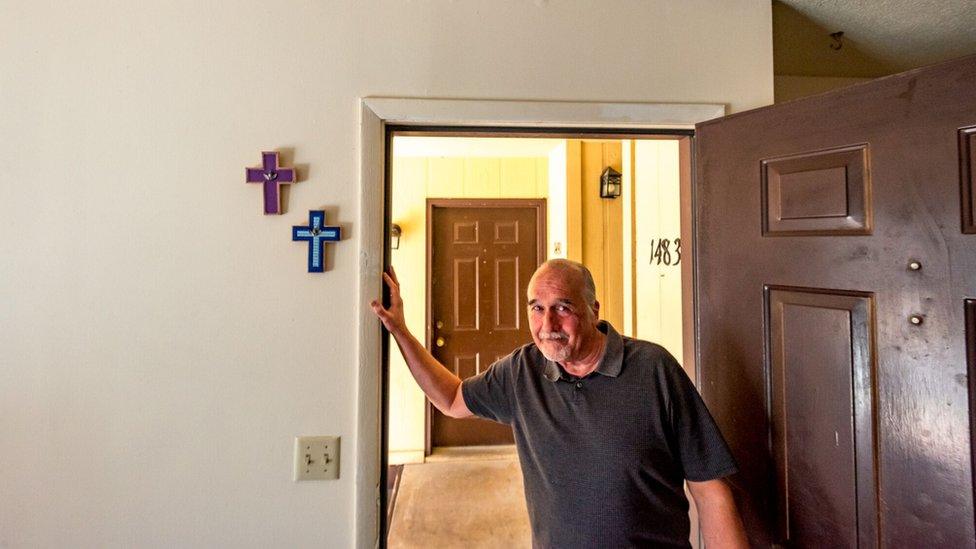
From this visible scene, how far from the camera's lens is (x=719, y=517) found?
0.89m

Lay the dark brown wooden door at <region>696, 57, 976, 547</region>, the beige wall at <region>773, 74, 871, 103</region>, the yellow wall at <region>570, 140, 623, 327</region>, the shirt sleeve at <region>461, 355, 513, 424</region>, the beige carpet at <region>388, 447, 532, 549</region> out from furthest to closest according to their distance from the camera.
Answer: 1. the yellow wall at <region>570, 140, 623, 327</region>
2. the beige carpet at <region>388, 447, 532, 549</region>
3. the beige wall at <region>773, 74, 871, 103</region>
4. the shirt sleeve at <region>461, 355, 513, 424</region>
5. the dark brown wooden door at <region>696, 57, 976, 547</region>

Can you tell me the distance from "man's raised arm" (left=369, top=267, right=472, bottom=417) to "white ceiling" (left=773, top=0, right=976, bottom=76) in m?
1.37

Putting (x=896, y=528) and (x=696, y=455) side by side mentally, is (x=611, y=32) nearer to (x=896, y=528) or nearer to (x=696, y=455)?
(x=696, y=455)

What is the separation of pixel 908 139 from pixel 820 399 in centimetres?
54

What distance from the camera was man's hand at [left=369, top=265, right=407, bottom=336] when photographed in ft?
3.44

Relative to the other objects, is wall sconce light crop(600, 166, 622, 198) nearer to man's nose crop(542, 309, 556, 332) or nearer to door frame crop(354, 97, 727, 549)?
door frame crop(354, 97, 727, 549)

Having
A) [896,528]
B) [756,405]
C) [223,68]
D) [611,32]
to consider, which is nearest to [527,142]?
[611,32]

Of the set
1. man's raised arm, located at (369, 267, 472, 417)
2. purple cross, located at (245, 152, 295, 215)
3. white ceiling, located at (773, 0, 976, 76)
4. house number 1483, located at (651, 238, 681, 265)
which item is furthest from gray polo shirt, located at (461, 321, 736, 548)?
white ceiling, located at (773, 0, 976, 76)

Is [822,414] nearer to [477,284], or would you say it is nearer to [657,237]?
[657,237]

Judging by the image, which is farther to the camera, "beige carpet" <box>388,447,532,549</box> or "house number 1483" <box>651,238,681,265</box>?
"beige carpet" <box>388,447,532,549</box>

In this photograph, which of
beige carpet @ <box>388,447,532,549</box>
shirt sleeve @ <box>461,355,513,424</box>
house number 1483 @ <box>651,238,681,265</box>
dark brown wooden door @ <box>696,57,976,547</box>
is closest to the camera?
dark brown wooden door @ <box>696,57,976,547</box>

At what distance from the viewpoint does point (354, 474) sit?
1.04 m

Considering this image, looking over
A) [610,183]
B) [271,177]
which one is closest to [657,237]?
[610,183]

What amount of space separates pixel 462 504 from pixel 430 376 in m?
1.94
